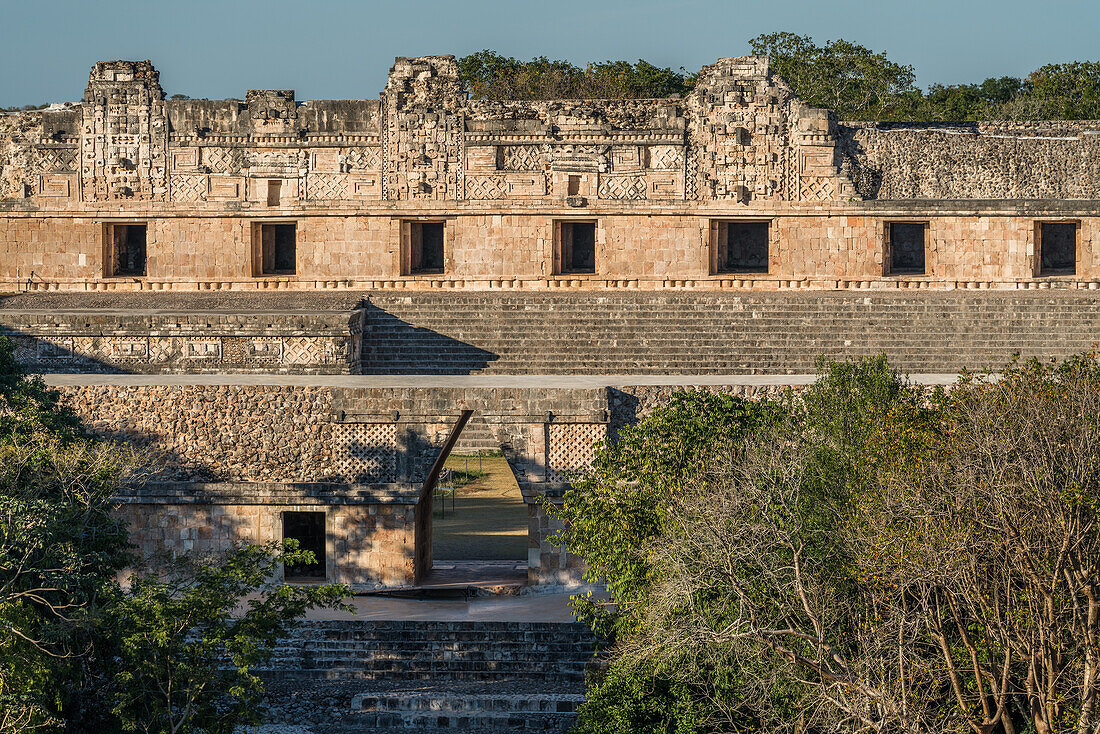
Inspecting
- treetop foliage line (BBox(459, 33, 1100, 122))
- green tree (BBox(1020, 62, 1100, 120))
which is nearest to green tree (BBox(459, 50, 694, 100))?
treetop foliage line (BBox(459, 33, 1100, 122))

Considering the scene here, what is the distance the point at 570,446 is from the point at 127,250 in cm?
991

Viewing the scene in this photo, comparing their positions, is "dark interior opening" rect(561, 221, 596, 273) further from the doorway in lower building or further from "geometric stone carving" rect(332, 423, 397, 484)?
"geometric stone carving" rect(332, 423, 397, 484)

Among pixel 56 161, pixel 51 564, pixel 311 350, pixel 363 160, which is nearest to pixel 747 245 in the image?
pixel 363 160

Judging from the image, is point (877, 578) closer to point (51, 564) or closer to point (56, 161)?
point (51, 564)

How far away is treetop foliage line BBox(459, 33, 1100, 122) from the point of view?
85.4 ft

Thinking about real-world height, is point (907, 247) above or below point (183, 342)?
above

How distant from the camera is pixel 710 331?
1564 cm

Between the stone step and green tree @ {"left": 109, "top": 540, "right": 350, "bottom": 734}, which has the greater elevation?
green tree @ {"left": 109, "top": 540, "right": 350, "bottom": 734}

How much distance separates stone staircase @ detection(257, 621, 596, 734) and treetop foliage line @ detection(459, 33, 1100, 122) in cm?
1682

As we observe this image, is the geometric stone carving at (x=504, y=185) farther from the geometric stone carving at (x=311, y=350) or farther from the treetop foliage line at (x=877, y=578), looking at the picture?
the treetop foliage line at (x=877, y=578)

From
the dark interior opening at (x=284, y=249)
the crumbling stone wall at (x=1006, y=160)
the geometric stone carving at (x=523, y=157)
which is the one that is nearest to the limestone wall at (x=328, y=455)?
the geometric stone carving at (x=523, y=157)

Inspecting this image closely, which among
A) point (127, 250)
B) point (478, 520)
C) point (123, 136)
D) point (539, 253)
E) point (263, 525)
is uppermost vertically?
point (123, 136)

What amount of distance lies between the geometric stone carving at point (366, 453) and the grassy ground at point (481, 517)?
1.76 m

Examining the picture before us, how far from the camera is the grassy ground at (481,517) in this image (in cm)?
1312
